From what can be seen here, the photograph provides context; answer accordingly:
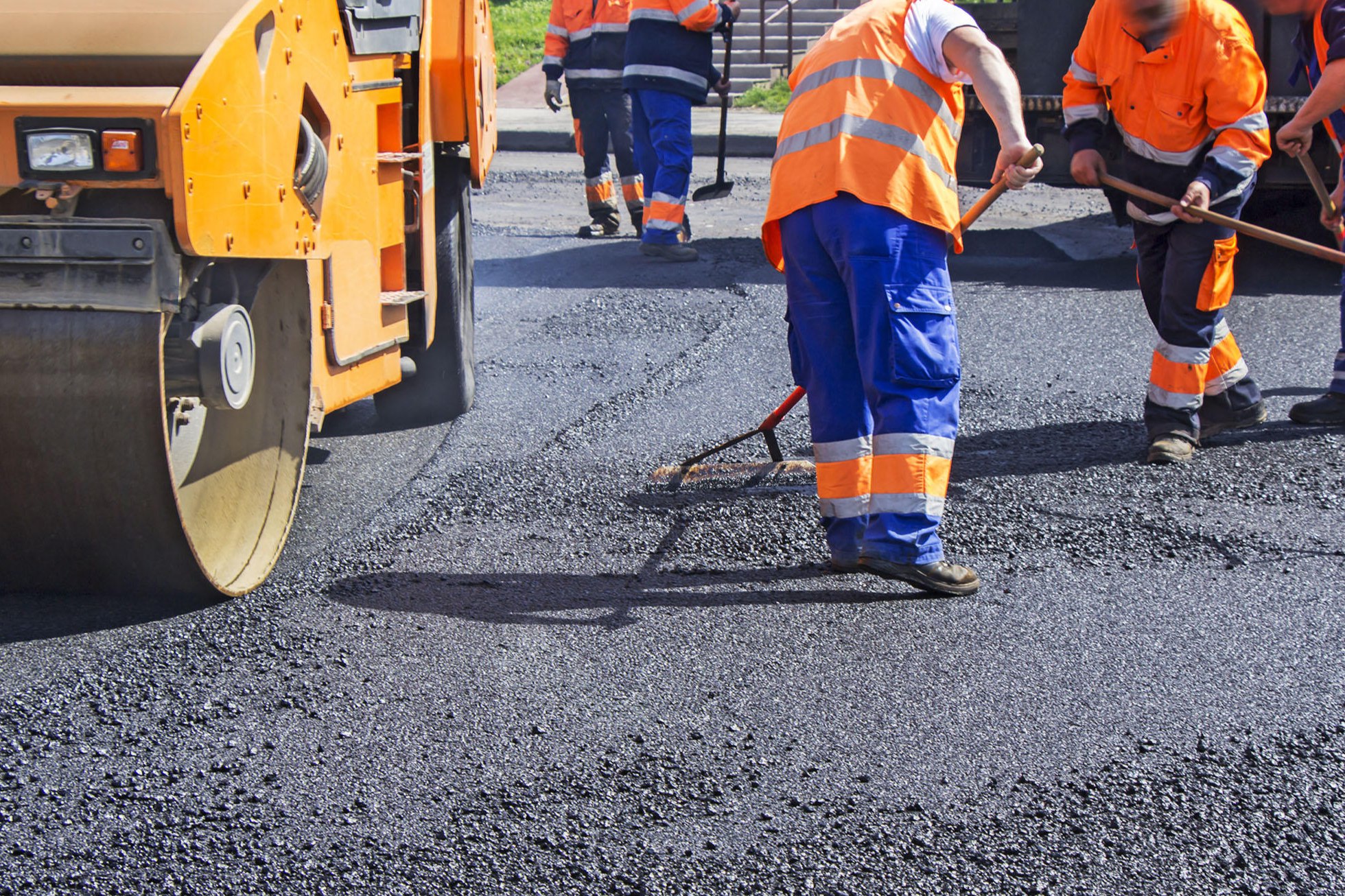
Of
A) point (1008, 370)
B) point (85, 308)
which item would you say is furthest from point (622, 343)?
point (85, 308)

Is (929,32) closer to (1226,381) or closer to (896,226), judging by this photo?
(896,226)

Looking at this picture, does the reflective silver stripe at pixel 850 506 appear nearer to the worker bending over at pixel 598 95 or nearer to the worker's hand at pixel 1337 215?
the worker's hand at pixel 1337 215

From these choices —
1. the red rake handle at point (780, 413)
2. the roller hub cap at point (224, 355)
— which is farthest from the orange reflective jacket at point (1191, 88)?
the roller hub cap at point (224, 355)

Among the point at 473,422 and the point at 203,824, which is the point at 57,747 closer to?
the point at 203,824

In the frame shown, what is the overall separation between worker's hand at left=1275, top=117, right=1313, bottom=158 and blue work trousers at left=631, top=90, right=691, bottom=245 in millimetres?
3917

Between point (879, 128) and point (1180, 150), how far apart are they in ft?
5.49

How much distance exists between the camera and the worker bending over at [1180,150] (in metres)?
4.42

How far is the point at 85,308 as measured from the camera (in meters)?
2.80

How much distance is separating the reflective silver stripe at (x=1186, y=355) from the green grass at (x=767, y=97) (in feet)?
35.8

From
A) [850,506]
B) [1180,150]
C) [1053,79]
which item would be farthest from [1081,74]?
[1053,79]

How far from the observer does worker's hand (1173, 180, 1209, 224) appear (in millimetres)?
4402

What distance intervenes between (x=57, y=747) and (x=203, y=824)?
474 millimetres

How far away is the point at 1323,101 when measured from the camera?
15.3 feet

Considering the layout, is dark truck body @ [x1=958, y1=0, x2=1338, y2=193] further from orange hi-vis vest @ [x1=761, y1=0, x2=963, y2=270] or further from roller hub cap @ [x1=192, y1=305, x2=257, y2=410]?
roller hub cap @ [x1=192, y1=305, x2=257, y2=410]
